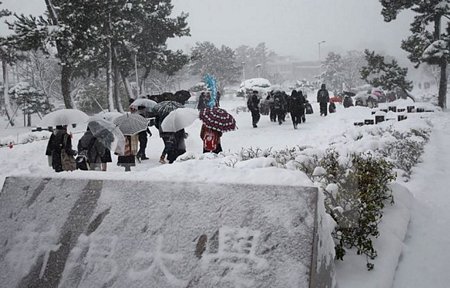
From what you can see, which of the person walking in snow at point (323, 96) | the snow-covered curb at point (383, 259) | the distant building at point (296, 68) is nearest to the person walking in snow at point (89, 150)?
the snow-covered curb at point (383, 259)

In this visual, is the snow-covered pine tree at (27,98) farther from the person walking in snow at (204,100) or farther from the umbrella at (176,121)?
the umbrella at (176,121)

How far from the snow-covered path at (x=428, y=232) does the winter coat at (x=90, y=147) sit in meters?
5.05

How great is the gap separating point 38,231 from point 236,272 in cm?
171

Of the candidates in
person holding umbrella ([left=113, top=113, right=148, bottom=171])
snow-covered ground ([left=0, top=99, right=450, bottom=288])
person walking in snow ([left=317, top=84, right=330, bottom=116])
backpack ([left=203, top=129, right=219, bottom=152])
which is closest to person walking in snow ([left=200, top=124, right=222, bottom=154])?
backpack ([left=203, top=129, right=219, bottom=152])

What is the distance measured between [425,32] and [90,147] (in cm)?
1747

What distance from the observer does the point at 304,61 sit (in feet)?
239

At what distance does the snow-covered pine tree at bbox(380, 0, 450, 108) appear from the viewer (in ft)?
54.0

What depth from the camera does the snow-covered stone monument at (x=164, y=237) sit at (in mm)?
2297

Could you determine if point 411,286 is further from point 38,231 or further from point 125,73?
point 125,73

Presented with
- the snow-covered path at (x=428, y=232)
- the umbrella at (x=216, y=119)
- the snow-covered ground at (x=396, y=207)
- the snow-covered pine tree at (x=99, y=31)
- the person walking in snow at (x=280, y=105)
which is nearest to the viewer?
the snow-covered ground at (x=396, y=207)

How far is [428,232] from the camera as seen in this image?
395 cm

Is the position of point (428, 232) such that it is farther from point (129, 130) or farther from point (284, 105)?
point (284, 105)

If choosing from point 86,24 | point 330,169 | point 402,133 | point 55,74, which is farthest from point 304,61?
point 330,169

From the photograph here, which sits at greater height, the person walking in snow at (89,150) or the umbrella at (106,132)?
the umbrella at (106,132)
